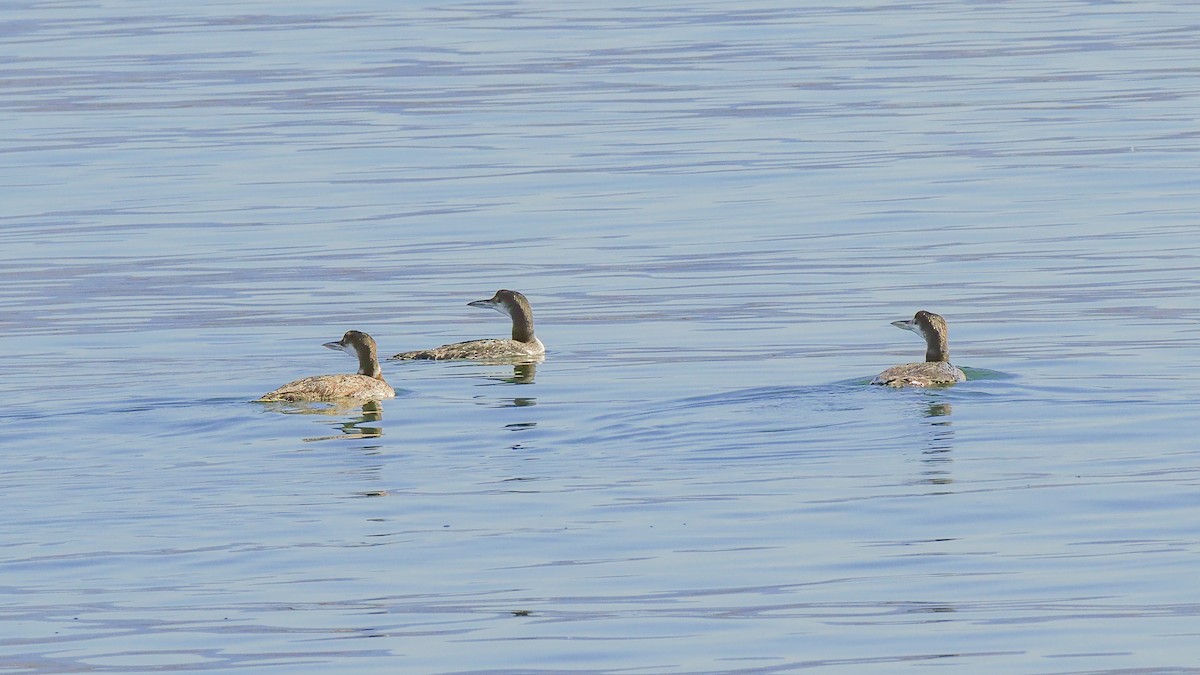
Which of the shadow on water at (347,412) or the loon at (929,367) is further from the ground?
the loon at (929,367)

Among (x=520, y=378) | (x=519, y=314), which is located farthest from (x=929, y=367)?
(x=519, y=314)

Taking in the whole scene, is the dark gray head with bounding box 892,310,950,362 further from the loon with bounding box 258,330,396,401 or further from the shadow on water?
the shadow on water

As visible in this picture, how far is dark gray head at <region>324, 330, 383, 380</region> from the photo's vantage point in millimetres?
20359

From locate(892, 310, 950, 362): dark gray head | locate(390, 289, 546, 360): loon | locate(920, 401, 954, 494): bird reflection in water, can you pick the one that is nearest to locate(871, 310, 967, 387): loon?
locate(892, 310, 950, 362): dark gray head

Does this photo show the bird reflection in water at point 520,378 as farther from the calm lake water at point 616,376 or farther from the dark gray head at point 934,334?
the dark gray head at point 934,334

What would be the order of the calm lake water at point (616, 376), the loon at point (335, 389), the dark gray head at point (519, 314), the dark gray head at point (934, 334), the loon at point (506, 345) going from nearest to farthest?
1. the calm lake water at point (616, 376)
2. the loon at point (335, 389)
3. the dark gray head at point (934, 334)
4. the loon at point (506, 345)
5. the dark gray head at point (519, 314)

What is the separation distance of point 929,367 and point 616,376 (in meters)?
3.03

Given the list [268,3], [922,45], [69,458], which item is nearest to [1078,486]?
[69,458]

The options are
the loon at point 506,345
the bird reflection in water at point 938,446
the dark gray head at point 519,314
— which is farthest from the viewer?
the dark gray head at point 519,314

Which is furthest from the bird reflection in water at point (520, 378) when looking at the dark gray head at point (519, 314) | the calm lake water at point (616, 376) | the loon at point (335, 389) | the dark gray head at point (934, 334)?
the dark gray head at point (934, 334)

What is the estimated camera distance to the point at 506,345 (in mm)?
22672

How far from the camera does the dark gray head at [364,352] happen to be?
66.8ft

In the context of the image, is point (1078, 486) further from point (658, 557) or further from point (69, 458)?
point (69, 458)

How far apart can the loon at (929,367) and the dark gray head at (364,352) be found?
4.30 meters
